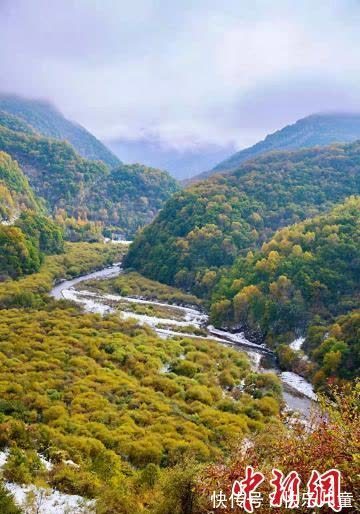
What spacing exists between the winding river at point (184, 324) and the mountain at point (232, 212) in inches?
543

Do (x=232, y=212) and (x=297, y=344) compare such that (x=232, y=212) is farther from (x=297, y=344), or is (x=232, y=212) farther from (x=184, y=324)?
(x=297, y=344)

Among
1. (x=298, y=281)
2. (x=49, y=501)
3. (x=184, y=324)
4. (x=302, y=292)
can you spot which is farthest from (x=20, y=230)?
(x=49, y=501)

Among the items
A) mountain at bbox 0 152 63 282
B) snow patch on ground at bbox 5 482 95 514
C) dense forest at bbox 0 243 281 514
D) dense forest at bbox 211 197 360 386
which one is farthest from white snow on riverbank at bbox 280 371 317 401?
mountain at bbox 0 152 63 282

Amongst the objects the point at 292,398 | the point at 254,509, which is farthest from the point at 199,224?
the point at 254,509

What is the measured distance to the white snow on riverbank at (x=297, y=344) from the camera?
64.1m

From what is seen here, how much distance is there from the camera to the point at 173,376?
49.2 m

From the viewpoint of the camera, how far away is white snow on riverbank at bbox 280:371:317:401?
51591 millimetres

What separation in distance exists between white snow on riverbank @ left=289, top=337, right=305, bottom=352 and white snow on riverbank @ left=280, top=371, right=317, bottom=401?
20.6 feet

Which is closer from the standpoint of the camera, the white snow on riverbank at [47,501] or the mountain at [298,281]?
the white snow on riverbank at [47,501]

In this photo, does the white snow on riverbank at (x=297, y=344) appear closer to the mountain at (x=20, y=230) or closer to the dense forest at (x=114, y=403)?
the dense forest at (x=114, y=403)

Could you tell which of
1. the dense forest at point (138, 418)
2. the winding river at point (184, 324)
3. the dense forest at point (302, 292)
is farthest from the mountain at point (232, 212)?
the dense forest at point (138, 418)

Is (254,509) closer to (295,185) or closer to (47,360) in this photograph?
(47,360)

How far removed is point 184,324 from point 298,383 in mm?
25785

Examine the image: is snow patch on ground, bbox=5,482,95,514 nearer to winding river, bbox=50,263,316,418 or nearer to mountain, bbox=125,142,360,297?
winding river, bbox=50,263,316,418
